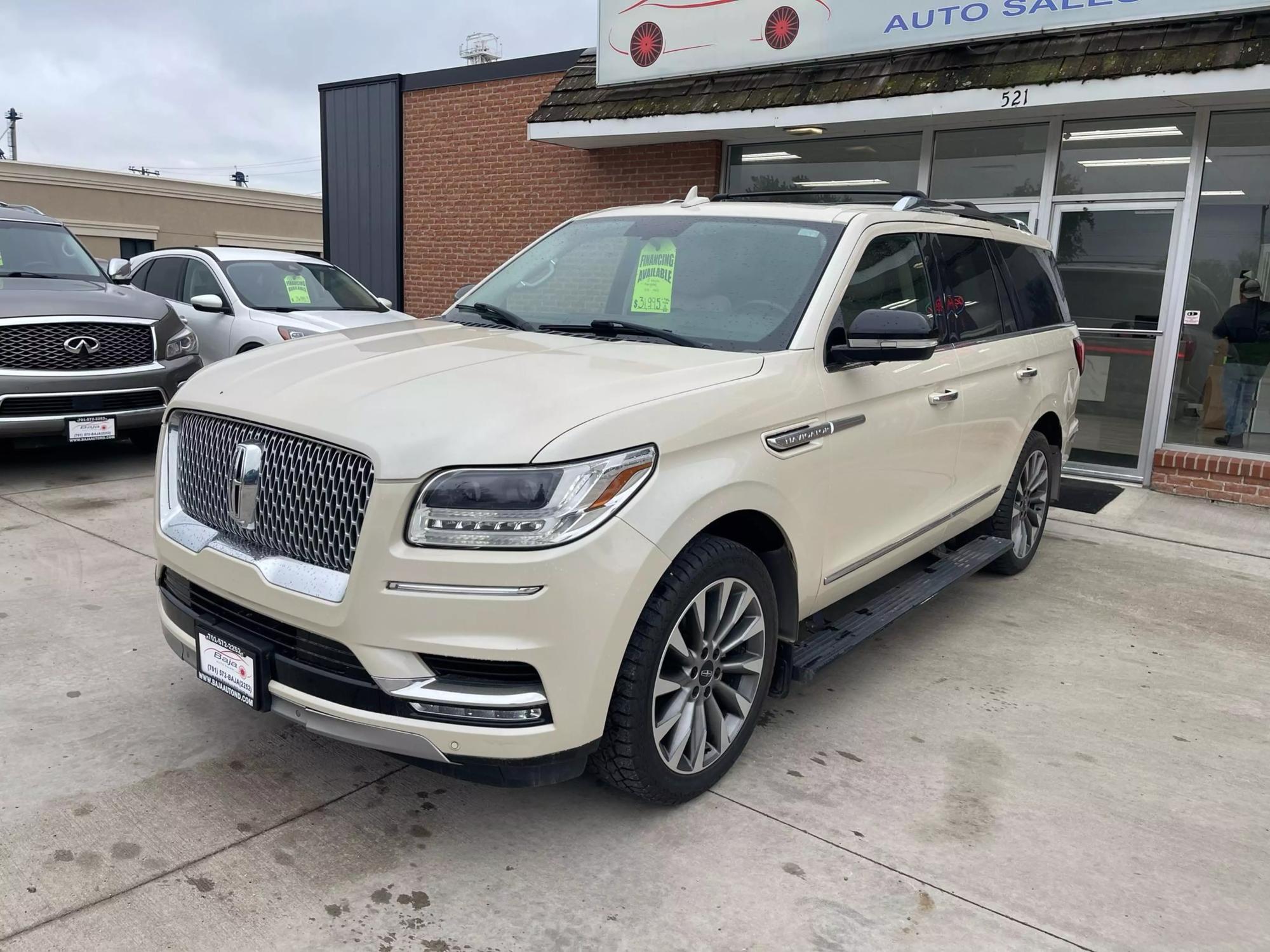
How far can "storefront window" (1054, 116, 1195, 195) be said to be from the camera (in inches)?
314

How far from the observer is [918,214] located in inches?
172

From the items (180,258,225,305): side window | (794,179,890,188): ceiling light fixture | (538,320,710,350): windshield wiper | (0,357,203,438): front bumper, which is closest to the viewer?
(538,320,710,350): windshield wiper

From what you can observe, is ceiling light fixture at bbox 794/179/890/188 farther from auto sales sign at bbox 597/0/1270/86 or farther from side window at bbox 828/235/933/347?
side window at bbox 828/235/933/347

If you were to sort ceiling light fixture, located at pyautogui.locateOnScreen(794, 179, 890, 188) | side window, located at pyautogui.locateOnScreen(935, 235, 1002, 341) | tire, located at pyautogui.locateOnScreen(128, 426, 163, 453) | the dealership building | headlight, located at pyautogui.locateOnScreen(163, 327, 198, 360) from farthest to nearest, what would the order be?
ceiling light fixture, located at pyautogui.locateOnScreen(794, 179, 890, 188), tire, located at pyautogui.locateOnScreen(128, 426, 163, 453), headlight, located at pyautogui.locateOnScreen(163, 327, 198, 360), the dealership building, side window, located at pyautogui.locateOnScreen(935, 235, 1002, 341)

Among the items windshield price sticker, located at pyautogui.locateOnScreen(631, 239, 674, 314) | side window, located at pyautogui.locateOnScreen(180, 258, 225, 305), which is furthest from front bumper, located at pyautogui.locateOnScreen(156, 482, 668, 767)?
side window, located at pyautogui.locateOnScreen(180, 258, 225, 305)

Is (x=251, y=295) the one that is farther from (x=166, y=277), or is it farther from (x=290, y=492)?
(x=290, y=492)

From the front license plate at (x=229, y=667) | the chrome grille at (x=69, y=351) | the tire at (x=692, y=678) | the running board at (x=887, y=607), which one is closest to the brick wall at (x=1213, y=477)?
the running board at (x=887, y=607)

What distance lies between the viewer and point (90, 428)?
7.00 meters

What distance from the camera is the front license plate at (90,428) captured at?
691 cm

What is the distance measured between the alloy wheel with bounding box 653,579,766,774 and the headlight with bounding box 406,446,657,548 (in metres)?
0.55

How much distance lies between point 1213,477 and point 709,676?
665 centimetres

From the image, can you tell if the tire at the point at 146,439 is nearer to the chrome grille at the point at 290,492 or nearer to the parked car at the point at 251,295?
the parked car at the point at 251,295

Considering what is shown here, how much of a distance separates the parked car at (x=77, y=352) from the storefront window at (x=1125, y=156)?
747 cm

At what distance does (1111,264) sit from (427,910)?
7.98 m
